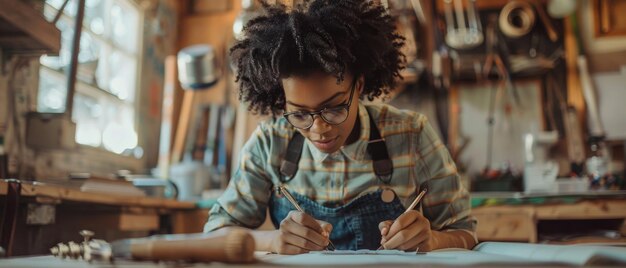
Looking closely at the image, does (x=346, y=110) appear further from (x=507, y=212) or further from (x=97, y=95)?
(x=97, y=95)

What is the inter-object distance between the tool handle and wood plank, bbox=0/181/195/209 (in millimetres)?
884

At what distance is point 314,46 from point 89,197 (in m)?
0.99

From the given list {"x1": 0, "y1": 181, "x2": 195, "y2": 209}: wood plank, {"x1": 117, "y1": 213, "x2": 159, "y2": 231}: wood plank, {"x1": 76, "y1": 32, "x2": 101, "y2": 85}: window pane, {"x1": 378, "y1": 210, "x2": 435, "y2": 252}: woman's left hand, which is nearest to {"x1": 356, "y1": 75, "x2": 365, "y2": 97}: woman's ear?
{"x1": 378, "y1": 210, "x2": 435, "y2": 252}: woman's left hand

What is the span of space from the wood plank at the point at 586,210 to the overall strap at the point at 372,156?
Answer: 1106 mm

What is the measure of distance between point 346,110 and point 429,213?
43cm

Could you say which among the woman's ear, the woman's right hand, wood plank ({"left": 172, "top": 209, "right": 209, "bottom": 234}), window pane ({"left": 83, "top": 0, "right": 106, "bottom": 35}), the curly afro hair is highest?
window pane ({"left": 83, "top": 0, "right": 106, "bottom": 35})

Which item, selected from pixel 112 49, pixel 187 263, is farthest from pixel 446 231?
pixel 112 49

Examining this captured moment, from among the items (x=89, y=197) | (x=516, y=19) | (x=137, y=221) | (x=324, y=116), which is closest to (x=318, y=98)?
(x=324, y=116)

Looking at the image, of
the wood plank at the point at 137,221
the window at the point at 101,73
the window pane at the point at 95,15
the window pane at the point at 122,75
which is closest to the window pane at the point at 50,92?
the window at the point at 101,73

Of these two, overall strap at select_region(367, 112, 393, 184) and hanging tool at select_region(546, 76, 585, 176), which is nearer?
overall strap at select_region(367, 112, 393, 184)

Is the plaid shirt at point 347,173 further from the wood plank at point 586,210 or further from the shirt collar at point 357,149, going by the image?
the wood plank at point 586,210

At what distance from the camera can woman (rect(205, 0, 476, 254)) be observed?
1405 mm

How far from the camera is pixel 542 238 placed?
2479 mm

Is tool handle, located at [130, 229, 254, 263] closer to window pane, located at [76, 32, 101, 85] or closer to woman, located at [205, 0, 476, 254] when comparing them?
woman, located at [205, 0, 476, 254]
